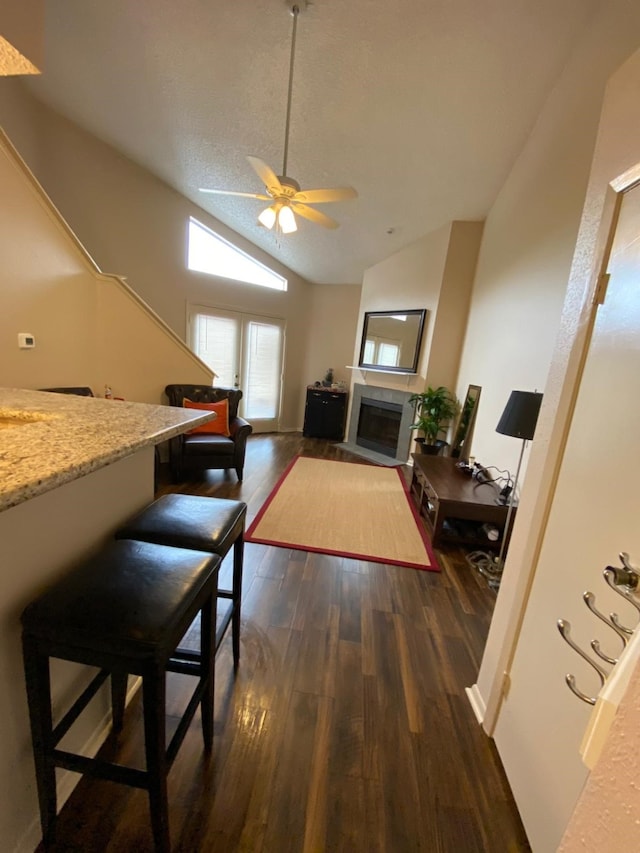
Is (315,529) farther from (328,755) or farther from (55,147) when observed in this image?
(55,147)

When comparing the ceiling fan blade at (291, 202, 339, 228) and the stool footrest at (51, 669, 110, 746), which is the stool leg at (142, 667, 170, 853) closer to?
the stool footrest at (51, 669, 110, 746)

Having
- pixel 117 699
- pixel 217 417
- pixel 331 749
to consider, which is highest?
pixel 217 417

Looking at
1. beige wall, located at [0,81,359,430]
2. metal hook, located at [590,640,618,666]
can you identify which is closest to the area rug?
metal hook, located at [590,640,618,666]

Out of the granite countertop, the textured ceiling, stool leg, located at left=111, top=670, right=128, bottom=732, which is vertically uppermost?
the textured ceiling

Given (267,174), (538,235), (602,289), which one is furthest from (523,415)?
(267,174)

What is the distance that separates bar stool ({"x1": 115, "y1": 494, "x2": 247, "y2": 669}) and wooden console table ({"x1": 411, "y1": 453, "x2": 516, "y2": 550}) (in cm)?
173

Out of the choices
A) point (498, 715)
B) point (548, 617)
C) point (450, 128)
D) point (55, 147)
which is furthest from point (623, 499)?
point (55, 147)

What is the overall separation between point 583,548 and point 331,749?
1146 millimetres

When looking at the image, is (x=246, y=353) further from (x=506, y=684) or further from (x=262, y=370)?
(x=506, y=684)

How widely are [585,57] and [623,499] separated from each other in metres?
3.09

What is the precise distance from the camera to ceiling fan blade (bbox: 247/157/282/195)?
205cm

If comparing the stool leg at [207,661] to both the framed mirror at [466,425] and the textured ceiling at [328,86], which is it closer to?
the textured ceiling at [328,86]

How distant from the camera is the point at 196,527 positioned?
1248 millimetres

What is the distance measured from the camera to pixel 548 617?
1.07 metres
